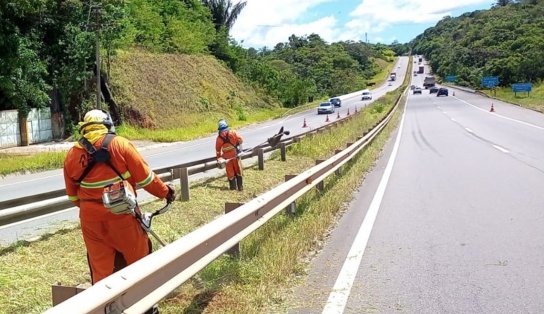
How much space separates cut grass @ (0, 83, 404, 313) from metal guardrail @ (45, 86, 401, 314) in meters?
0.36

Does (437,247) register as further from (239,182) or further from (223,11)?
(223,11)

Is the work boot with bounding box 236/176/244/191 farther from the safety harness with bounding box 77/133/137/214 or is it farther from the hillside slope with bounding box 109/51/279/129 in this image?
the hillside slope with bounding box 109/51/279/129

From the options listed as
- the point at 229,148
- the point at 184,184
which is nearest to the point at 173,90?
the point at 229,148

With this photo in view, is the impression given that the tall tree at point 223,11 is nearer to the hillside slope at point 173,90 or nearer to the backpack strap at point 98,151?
the hillside slope at point 173,90

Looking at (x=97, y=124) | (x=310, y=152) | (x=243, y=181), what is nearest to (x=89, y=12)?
(x=310, y=152)

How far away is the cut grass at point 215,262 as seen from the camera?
4.63 meters

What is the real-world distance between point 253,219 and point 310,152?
42.3 ft

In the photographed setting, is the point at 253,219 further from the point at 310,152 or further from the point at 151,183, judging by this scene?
the point at 310,152

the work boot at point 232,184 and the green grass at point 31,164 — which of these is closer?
the work boot at point 232,184

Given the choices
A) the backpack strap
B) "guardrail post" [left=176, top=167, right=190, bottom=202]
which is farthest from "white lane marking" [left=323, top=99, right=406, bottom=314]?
"guardrail post" [left=176, top=167, right=190, bottom=202]

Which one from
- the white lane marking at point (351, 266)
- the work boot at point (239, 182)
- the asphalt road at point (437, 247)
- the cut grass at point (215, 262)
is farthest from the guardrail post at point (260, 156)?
the white lane marking at point (351, 266)

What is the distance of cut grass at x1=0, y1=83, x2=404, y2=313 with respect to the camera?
182 inches

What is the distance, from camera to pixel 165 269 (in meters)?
3.62

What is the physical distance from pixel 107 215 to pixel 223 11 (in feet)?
238
